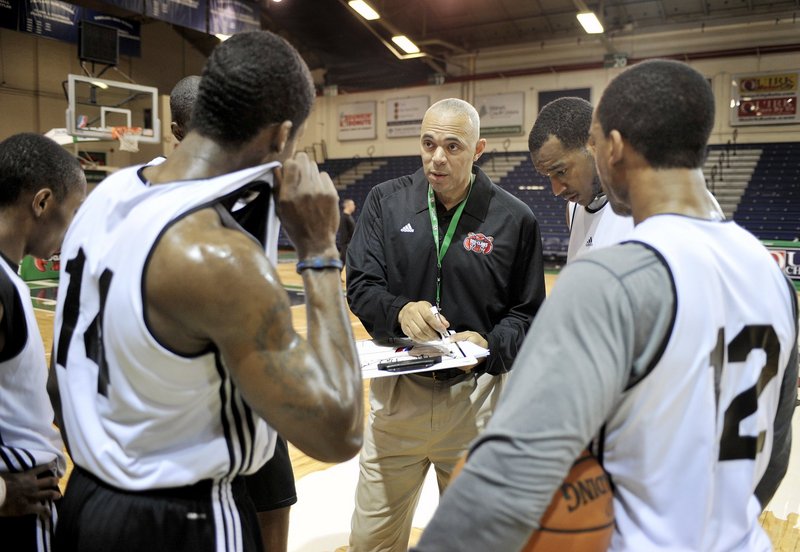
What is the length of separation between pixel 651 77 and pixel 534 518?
761mm

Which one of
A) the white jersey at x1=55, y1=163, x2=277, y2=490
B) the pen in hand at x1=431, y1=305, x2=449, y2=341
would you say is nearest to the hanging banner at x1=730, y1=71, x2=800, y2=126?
the pen in hand at x1=431, y1=305, x2=449, y2=341

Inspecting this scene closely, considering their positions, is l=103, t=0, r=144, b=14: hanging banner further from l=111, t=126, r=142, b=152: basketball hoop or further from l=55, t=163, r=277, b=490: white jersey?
l=55, t=163, r=277, b=490: white jersey

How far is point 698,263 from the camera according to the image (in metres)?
1.03

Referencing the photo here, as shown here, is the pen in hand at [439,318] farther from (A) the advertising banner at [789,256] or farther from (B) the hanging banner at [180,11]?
(B) the hanging banner at [180,11]

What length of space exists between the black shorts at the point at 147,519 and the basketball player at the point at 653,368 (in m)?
0.56

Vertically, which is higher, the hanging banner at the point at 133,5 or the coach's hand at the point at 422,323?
the hanging banner at the point at 133,5

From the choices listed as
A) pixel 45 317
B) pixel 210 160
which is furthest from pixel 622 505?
pixel 45 317

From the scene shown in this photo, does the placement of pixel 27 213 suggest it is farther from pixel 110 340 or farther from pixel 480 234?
pixel 480 234

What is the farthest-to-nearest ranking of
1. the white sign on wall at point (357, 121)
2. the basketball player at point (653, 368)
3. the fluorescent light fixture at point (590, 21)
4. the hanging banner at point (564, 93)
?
1. the white sign on wall at point (357, 121)
2. the hanging banner at point (564, 93)
3. the fluorescent light fixture at point (590, 21)
4. the basketball player at point (653, 368)

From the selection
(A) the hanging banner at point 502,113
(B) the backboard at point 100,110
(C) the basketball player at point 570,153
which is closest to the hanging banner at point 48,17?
(B) the backboard at point 100,110

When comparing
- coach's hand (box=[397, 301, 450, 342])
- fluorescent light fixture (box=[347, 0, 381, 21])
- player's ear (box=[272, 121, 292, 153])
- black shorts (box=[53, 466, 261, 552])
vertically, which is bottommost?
black shorts (box=[53, 466, 261, 552])

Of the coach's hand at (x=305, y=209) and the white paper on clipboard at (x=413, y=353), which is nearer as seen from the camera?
the coach's hand at (x=305, y=209)

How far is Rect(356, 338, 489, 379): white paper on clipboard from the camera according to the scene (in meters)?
2.08

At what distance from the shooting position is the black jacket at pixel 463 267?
2430mm
